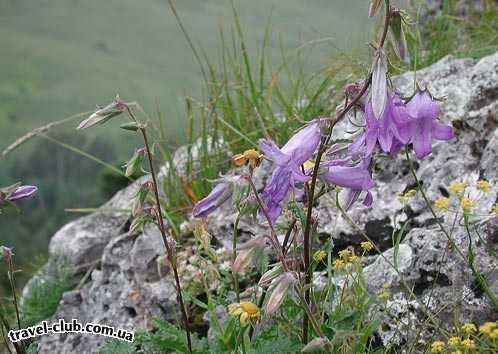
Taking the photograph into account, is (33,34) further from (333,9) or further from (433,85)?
(433,85)

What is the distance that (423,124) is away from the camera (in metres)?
1.56

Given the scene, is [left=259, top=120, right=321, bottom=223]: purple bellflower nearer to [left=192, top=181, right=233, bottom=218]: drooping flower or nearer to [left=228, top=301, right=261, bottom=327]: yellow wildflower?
[left=192, top=181, right=233, bottom=218]: drooping flower

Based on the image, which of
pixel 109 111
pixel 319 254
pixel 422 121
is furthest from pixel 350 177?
pixel 109 111

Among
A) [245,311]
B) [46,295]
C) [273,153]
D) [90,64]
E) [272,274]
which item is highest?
[273,153]

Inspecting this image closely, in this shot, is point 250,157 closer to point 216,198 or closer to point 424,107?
point 216,198

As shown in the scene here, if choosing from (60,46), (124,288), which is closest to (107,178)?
(124,288)

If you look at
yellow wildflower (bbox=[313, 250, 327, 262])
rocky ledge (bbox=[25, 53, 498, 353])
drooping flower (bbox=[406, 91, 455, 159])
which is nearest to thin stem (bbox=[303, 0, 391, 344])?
drooping flower (bbox=[406, 91, 455, 159])

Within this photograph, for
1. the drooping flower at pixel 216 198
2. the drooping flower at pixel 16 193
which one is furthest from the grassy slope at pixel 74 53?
the drooping flower at pixel 216 198

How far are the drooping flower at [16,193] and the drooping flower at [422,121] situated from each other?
111cm

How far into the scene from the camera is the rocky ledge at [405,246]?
7.63 feet

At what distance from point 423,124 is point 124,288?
82.9 inches

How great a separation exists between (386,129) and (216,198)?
422 millimetres

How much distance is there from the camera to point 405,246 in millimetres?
2547

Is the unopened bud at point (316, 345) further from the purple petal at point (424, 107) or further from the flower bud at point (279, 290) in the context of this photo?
the purple petal at point (424, 107)
